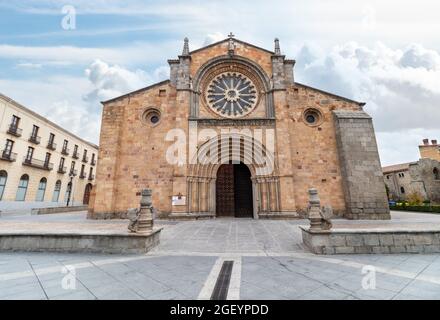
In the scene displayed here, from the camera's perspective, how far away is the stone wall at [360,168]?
9508 mm

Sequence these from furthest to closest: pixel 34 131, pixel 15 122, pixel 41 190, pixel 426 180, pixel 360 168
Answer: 1. pixel 426 180
2. pixel 41 190
3. pixel 34 131
4. pixel 15 122
5. pixel 360 168

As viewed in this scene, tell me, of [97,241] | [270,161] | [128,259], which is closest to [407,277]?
[128,259]

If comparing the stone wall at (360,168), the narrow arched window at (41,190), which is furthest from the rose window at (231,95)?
the narrow arched window at (41,190)

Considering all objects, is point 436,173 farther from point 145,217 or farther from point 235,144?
point 145,217

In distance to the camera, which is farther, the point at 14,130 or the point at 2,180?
the point at 14,130

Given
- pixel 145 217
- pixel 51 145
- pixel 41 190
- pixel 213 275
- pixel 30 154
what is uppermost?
pixel 51 145

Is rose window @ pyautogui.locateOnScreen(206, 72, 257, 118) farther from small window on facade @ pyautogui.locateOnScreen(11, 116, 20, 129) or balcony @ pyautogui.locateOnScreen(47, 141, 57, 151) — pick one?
balcony @ pyautogui.locateOnScreen(47, 141, 57, 151)

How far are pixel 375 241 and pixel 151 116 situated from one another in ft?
38.5

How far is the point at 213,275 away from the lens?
3.01m

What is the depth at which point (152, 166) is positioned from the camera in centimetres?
1081

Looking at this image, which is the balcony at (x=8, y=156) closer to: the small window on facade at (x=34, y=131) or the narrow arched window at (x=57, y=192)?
the small window on facade at (x=34, y=131)

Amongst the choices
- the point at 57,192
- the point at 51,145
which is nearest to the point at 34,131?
the point at 51,145

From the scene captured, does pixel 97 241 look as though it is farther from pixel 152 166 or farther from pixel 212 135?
pixel 212 135
